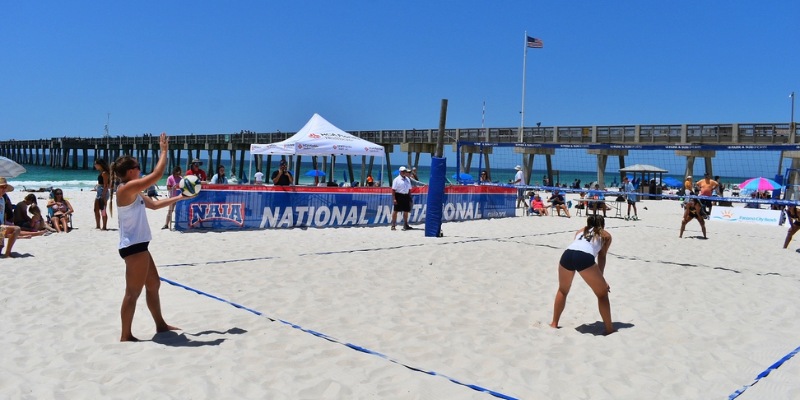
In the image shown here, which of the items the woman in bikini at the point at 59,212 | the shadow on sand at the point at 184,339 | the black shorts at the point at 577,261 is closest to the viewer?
the shadow on sand at the point at 184,339

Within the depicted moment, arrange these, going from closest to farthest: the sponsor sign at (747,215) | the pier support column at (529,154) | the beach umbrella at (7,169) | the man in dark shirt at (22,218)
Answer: the man in dark shirt at (22,218) < the beach umbrella at (7,169) < the sponsor sign at (747,215) < the pier support column at (529,154)

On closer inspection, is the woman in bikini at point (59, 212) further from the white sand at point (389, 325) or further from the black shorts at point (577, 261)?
the black shorts at point (577, 261)

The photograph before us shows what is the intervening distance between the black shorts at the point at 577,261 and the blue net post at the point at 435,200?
5.29 metres

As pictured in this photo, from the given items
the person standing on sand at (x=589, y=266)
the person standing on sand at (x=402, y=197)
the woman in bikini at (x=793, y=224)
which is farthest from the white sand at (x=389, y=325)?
the person standing on sand at (x=402, y=197)

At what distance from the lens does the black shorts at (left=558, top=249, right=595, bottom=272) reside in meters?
4.47

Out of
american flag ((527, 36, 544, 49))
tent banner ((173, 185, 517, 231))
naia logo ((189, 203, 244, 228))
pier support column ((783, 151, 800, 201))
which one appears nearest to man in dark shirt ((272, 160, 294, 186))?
tent banner ((173, 185, 517, 231))

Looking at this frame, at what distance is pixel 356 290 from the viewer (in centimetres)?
568

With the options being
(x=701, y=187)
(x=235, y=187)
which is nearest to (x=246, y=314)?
(x=235, y=187)

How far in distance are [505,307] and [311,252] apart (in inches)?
129

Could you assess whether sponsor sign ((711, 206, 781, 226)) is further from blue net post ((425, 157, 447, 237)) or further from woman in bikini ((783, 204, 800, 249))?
blue net post ((425, 157, 447, 237))

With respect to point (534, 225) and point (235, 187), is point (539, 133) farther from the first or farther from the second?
point (235, 187)

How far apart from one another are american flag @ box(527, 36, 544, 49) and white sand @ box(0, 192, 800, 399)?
57.1 ft

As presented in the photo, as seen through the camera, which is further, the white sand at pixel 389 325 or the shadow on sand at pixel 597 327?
the shadow on sand at pixel 597 327

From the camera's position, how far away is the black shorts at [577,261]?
14.7 feet
